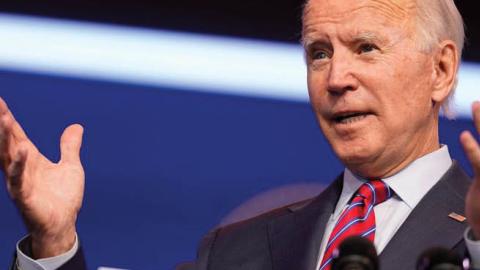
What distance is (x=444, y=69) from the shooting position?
95.7 inches

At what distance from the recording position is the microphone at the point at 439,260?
1.58 m

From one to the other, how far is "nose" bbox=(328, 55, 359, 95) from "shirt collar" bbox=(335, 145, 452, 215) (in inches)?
8.7

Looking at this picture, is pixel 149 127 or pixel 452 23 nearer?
pixel 452 23

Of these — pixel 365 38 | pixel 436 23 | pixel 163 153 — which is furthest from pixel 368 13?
pixel 163 153

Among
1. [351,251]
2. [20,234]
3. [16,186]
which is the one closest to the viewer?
[351,251]

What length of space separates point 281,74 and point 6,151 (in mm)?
1239

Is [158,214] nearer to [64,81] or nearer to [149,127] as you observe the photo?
[149,127]

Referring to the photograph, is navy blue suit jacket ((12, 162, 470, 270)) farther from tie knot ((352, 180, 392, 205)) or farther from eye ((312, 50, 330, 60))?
eye ((312, 50, 330, 60))

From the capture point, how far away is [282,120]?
3.09m

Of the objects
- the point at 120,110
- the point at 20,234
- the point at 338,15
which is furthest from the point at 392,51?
the point at 20,234

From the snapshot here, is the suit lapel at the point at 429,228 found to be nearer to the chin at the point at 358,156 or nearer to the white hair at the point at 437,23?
the chin at the point at 358,156

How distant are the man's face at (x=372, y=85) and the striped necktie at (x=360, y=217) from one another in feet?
0.15

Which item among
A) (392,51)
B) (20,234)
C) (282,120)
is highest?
(392,51)

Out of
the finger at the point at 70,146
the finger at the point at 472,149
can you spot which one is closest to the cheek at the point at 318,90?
the finger at the point at 70,146
